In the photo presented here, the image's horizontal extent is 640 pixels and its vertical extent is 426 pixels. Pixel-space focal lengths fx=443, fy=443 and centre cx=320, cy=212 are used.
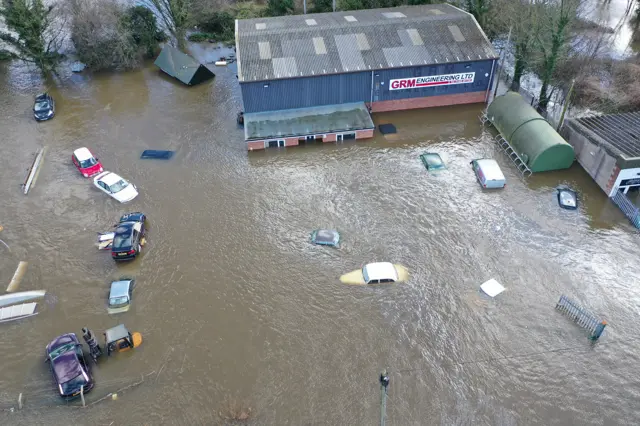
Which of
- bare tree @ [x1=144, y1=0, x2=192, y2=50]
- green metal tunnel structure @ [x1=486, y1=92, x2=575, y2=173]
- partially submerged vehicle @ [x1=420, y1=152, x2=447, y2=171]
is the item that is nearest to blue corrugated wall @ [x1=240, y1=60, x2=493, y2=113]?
green metal tunnel structure @ [x1=486, y1=92, x2=575, y2=173]

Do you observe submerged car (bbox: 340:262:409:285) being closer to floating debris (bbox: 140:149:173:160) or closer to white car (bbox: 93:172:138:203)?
white car (bbox: 93:172:138:203)

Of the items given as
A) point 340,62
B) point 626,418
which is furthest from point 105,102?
point 626,418

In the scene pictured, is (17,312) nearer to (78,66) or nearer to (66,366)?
(66,366)

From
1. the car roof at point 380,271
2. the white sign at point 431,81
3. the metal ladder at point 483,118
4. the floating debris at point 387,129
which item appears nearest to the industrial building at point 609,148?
the metal ladder at point 483,118

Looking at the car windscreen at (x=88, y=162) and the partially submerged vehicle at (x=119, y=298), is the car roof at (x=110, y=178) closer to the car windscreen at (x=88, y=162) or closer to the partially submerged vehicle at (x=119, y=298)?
the car windscreen at (x=88, y=162)

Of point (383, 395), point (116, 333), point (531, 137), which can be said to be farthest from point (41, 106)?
point (531, 137)

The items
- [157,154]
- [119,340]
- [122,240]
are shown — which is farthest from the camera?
[157,154]
